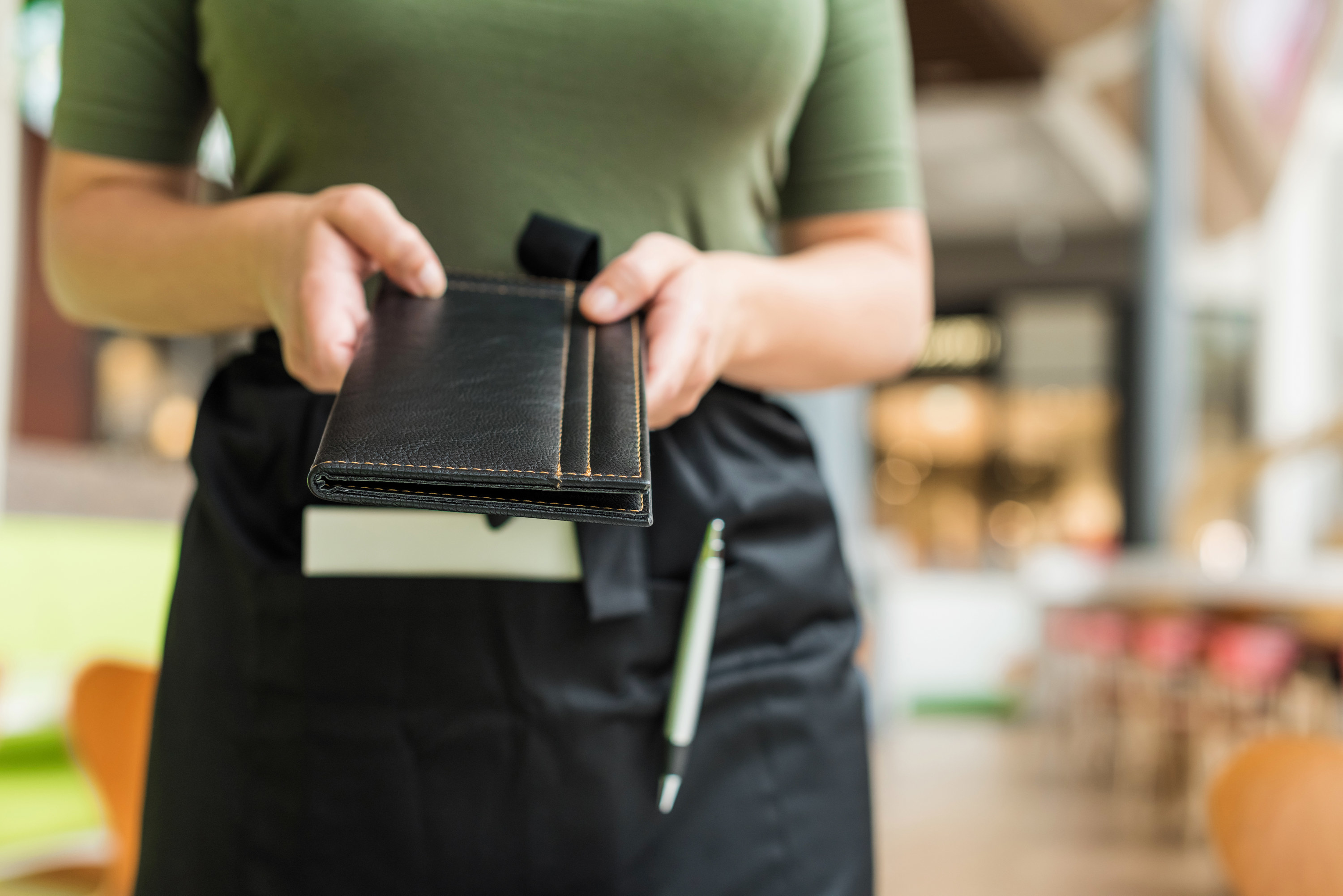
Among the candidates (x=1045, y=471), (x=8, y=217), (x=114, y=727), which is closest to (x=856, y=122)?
(x=114, y=727)

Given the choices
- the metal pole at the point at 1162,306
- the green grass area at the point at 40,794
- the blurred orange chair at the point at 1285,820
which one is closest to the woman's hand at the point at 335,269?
the blurred orange chair at the point at 1285,820

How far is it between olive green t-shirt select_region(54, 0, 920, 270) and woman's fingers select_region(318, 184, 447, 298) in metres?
0.09

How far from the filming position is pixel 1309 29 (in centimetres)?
763

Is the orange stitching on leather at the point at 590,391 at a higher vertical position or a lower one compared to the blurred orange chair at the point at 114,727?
higher

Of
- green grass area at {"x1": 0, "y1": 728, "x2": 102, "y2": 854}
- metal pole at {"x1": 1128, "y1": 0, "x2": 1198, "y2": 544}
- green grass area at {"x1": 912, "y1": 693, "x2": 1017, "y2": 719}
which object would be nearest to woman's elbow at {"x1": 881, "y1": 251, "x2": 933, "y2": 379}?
green grass area at {"x1": 0, "y1": 728, "x2": 102, "y2": 854}

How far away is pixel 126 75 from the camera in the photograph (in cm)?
75

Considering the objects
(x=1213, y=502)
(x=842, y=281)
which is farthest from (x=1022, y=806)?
(x=842, y=281)

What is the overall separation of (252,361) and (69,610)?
4386 mm

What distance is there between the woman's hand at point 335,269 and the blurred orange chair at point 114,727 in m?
2.17

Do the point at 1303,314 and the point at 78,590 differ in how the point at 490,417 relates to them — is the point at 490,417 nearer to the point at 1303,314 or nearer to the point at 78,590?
the point at 78,590

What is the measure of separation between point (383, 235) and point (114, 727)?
232cm

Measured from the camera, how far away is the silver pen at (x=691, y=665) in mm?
660

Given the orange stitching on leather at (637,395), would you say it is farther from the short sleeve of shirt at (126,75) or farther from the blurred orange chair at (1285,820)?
the blurred orange chair at (1285,820)

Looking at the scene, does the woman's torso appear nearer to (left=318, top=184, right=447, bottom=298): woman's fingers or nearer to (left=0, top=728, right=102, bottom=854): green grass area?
(left=318, top=184, right=447, bottom=298): woman's fingers
